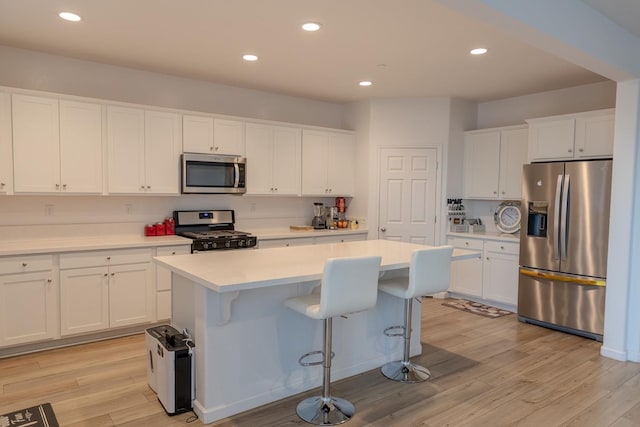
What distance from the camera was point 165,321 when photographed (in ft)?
14.0

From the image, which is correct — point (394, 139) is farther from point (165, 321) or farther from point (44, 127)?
point (44, 127)

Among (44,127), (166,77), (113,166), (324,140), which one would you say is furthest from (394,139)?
(44,127)

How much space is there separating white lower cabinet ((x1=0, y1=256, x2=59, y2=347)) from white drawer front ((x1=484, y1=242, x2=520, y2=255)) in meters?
4.52

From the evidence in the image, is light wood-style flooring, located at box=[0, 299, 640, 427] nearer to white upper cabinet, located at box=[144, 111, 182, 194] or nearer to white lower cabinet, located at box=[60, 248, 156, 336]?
white lower cabinet, located at box=[60, 248, 156, 336]

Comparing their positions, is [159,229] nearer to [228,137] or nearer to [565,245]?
[228,137]

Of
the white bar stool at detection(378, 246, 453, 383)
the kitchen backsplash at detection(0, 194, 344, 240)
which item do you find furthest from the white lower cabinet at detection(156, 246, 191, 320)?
the white bar stool at detection(378, 246, 453, 383)

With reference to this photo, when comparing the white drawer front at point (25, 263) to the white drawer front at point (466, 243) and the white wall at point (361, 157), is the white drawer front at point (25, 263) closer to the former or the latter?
the white wall at point (361, 157)

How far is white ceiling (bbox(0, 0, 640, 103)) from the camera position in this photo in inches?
117

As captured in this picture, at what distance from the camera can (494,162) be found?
217 inches

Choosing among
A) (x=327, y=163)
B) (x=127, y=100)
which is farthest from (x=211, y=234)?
(x=327, y=163)

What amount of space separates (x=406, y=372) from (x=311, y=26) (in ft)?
8.81

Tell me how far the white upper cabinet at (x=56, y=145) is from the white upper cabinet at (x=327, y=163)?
2406 mm

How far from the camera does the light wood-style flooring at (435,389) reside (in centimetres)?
269

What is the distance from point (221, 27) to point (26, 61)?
79.6 inches
